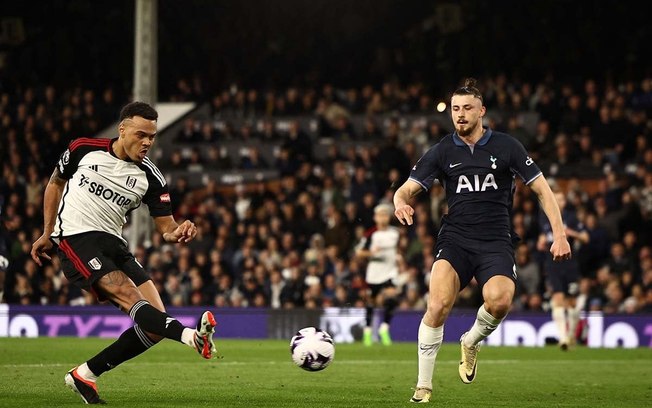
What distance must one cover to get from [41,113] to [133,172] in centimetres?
1922

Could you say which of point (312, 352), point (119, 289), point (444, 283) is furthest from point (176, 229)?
point (444, 283)

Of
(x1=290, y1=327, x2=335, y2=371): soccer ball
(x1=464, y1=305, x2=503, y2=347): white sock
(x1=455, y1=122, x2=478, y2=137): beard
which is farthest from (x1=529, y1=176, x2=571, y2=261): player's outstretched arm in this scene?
(x1=290, y1=327, x2=335, y2=371): soccer ball

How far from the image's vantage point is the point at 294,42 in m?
30.6

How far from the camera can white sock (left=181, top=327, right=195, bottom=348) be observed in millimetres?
7711

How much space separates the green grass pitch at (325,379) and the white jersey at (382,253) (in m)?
1.71

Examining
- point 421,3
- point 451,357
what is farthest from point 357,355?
point 421,3

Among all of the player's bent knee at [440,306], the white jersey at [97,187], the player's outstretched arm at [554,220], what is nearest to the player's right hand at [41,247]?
the white jersey at [97,187]

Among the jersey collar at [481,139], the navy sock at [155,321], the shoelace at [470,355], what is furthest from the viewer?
the shoelace at [470,355]

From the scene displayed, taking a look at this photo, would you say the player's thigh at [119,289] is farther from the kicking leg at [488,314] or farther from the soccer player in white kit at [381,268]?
the soccer player in white kit at [381,268]

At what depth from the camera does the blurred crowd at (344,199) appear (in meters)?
20.6

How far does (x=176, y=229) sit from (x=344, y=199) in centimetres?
1472

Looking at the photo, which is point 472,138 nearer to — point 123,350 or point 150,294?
point 150,294

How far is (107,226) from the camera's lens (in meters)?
8.59

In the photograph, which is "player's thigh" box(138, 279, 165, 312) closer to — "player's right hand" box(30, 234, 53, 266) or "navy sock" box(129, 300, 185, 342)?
"navy sock" box(129, 300, 185, 342)
